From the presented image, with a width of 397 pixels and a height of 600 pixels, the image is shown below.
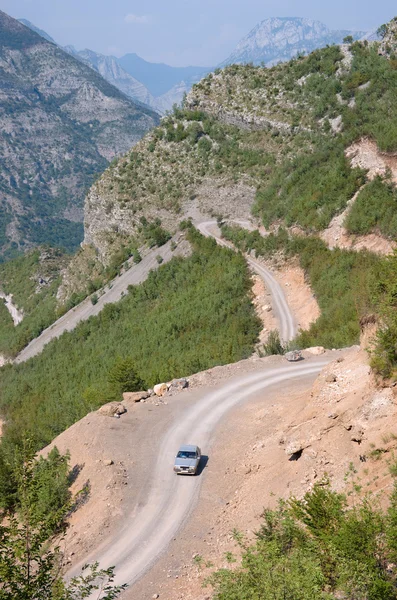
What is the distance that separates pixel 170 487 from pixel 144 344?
27.6m

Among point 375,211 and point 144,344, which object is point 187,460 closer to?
point 144,344

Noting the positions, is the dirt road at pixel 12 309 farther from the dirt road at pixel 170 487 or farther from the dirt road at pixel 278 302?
the dirt road at pixel 170 487

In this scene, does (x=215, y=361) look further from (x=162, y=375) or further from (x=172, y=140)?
(x=172, y=140)

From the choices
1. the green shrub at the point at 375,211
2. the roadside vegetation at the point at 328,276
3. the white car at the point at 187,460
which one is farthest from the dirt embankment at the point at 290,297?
the white car at the point at 187,460

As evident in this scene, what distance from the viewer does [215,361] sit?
36.3 meters

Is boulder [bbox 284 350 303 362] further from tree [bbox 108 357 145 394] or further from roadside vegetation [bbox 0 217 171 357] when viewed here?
roadside vegetation [bbox 0 217 171 357]

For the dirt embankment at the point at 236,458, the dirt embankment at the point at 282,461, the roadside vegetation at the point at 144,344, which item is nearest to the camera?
the dirt embankment at the point at 282,461

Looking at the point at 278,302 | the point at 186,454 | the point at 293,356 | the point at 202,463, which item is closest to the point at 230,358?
the point at 293,356

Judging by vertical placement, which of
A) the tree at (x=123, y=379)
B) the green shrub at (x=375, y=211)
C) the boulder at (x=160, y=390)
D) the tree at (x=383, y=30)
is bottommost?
the boulder at (x=160, y=390)

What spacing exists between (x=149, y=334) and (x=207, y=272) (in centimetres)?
1153

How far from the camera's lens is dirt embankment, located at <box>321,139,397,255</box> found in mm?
43875

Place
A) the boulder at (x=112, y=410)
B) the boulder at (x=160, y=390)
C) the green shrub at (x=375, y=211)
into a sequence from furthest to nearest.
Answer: the green shrub at (x=375, y=211)
the boulder at (x=160, y=390)
the boulder at (x=112, y=410)

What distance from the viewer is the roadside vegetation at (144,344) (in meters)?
35.1

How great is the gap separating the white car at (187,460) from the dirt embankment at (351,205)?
27337 millimetres
